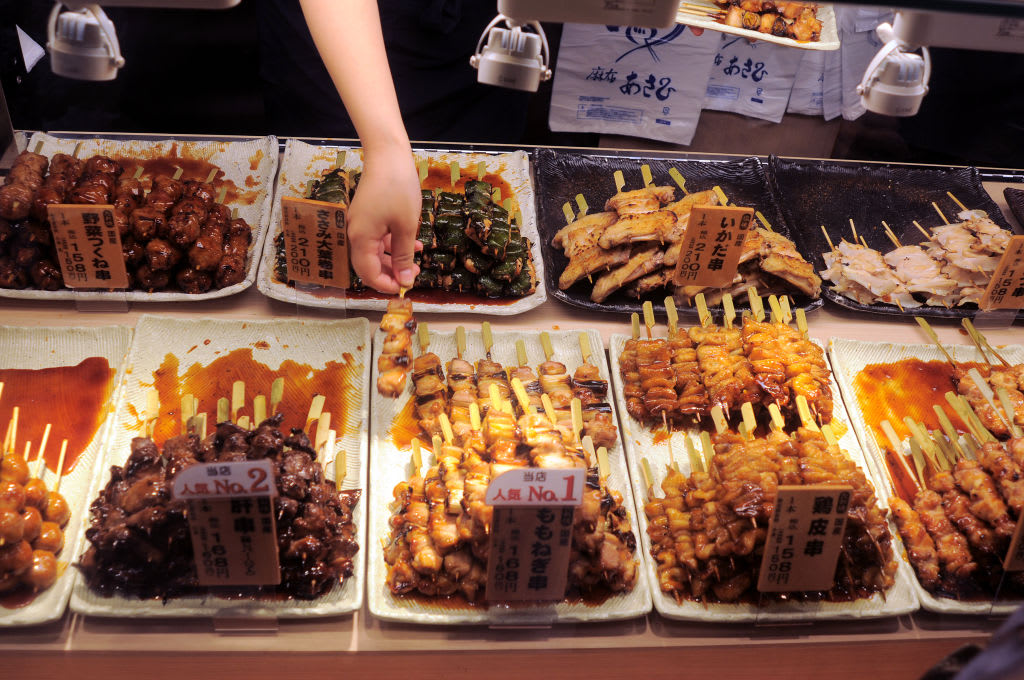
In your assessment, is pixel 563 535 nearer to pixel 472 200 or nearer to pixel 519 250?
pixel 519 250

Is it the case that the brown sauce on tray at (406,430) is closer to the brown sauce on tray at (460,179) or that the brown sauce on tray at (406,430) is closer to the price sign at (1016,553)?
the brown sauce on tray at (460,179)

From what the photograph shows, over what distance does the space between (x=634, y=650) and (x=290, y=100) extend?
4165mm

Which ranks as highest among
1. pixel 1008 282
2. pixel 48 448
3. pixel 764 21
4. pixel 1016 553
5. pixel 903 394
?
pixel 764 21

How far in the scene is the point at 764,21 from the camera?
4.59 m

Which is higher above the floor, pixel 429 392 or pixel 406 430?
pixel 429 392

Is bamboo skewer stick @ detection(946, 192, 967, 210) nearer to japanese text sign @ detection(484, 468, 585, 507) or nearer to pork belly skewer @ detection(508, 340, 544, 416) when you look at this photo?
pork belly skewer @ detection(508, 340, 544, 416)

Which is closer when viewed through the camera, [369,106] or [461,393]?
[369,106]

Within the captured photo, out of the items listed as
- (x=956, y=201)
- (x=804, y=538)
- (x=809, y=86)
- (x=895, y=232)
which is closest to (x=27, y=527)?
(x=804, y=538)

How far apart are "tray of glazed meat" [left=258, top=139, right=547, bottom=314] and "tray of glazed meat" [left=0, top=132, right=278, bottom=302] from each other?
179 mm

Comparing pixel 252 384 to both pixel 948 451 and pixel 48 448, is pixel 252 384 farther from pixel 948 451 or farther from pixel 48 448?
pixel 948 451

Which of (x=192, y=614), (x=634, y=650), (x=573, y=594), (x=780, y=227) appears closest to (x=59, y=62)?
(x=192, y=614)

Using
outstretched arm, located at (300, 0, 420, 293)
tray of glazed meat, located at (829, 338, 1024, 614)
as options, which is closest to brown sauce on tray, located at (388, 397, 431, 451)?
outstretched arm, located at (300, 0, 420, 293)

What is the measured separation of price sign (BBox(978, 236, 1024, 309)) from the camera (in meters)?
3.76

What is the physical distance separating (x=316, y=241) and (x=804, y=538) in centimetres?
228
